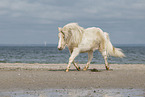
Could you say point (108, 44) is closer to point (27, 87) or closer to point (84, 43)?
point (84, 43)

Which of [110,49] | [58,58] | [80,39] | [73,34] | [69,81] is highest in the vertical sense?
[73,34]

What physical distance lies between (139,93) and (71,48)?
6245 millimetres

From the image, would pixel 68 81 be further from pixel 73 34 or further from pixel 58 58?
pixel 58 58

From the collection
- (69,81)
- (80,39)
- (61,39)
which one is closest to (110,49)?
(80,39)

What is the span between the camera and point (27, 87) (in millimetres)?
8422

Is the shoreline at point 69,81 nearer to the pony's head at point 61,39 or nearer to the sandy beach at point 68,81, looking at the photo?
the sandy beach at point 68,81

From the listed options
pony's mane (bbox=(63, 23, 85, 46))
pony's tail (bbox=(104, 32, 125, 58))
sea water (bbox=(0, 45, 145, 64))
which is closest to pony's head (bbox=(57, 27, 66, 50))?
pony's mane (bbox=(63, 23, 85, 46))

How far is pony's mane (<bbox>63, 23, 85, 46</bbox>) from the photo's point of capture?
1256 cm

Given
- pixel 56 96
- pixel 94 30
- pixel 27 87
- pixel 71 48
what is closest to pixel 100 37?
pixel 94 30

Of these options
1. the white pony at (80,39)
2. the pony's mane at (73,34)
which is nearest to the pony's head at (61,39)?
the white pony at (80,39)

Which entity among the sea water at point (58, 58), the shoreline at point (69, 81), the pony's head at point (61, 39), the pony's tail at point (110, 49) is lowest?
the sea water at point (58, 58)

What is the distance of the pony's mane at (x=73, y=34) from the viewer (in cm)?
1256

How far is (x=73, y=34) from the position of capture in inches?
499

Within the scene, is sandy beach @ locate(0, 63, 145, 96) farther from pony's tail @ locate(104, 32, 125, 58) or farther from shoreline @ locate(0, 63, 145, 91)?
pony's tail @ locate(104, 32, 125, 58)
